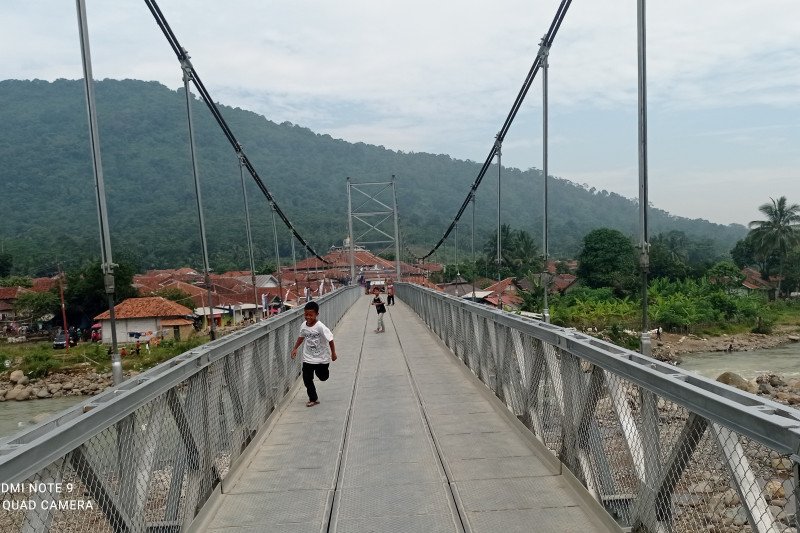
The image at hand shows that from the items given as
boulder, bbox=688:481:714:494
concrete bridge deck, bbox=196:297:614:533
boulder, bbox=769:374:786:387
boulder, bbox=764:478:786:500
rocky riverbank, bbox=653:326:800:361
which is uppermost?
boulder, bbox=764:478:786:500

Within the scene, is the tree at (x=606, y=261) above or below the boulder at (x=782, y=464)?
below

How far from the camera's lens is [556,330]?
15.4 ft

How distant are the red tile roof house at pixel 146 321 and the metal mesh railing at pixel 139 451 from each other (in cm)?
4107

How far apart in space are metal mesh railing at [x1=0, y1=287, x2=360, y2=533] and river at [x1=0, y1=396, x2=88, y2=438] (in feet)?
86.8

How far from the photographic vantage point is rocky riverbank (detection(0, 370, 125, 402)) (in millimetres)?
35344

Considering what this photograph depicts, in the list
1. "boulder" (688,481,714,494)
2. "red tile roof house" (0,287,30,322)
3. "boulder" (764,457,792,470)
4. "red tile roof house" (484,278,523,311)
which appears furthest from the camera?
"red tile roof house" (0,287,30,322)

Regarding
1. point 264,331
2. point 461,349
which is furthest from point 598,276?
point 264,331

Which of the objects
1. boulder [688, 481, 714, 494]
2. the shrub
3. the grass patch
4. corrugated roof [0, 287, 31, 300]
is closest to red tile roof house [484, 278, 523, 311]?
the grass patch

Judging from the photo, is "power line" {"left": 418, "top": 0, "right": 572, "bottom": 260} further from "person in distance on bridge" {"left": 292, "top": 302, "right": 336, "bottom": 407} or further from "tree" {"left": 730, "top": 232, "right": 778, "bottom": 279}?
"tree" {"left": 730, "top": 232, "right": 778, "bottom": 279}

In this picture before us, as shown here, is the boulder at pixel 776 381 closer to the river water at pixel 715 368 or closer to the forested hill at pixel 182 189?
the river water at pixel 715 368

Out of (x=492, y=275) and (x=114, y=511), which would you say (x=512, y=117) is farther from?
(x=492, y=275)

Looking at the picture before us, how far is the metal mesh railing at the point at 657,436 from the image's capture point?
2.21 m

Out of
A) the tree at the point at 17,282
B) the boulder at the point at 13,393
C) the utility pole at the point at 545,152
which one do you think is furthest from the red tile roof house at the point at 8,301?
the utility pole at the point at 545,152

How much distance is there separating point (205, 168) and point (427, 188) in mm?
52531
